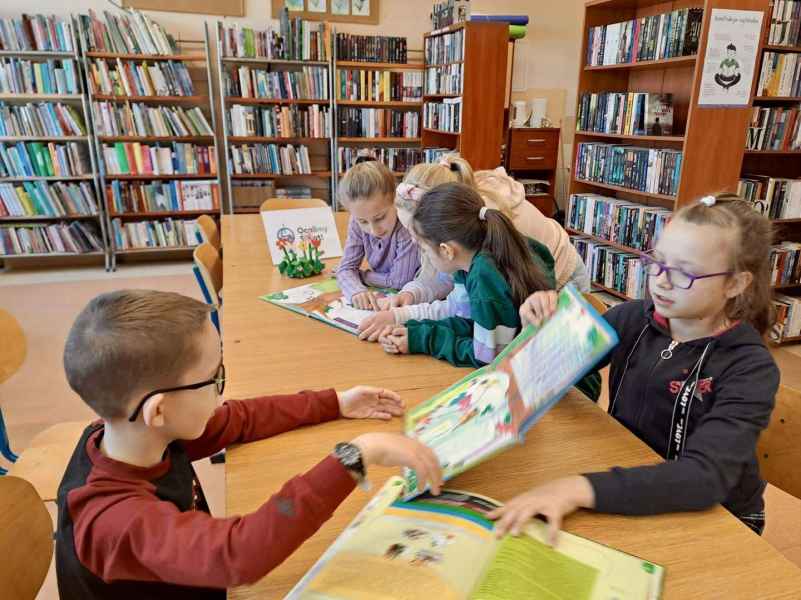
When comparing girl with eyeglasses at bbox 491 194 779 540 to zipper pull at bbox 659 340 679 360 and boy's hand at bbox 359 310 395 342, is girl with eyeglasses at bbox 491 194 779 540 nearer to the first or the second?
zipper pull at bbox 659 340 679 360

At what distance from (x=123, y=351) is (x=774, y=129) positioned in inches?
149

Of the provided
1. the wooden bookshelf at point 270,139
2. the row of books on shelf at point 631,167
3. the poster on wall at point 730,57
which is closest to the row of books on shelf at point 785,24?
the poster on wall at point 730,57

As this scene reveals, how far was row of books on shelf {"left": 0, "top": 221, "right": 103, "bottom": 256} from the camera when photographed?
15.3ft

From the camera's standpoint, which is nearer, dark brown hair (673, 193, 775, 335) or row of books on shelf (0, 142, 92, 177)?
dark brown hair (673, 193, 775, 335)

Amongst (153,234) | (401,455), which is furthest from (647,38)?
(153,234)

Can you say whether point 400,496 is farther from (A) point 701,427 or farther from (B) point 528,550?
(A) point 701,427

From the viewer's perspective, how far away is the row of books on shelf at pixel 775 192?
3.40 m

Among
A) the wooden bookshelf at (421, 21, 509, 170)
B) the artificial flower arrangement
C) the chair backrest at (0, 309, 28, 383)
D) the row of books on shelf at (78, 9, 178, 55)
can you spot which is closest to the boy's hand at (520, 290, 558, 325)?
the artificial flower arrangement

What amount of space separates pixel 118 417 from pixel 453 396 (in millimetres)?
538

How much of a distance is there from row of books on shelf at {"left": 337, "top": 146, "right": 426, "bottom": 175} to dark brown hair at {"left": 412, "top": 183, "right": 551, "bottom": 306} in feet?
13.0

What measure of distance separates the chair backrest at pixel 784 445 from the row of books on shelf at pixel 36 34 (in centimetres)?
499

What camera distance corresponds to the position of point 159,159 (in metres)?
4.79

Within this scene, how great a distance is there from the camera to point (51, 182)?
4723 millimetres

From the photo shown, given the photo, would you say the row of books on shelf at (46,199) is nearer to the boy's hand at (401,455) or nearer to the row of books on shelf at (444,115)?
the row of books on shelf at (444,115)
